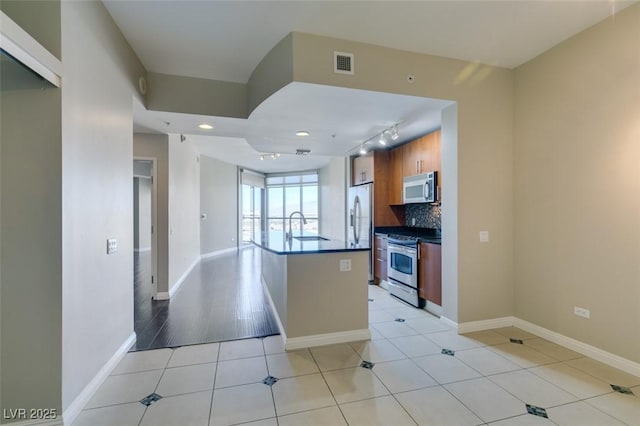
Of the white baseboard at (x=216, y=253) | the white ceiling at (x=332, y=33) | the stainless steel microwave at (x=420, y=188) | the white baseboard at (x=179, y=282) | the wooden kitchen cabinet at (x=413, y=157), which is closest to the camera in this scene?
the white ceiling at (x=332, y=33)

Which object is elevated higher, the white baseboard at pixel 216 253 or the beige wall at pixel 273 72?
the beige wall at pixel 273 72

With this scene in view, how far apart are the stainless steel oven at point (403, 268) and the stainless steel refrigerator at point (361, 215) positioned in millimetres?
601

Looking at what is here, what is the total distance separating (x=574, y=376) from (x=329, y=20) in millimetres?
3403

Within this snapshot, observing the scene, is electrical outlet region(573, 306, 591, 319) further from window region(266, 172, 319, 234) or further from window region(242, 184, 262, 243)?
window region(242, 184, 262, 243)

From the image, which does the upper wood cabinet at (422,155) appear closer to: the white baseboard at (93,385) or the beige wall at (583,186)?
the beige wall at (583,186)

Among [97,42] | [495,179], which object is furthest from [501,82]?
[97,42]

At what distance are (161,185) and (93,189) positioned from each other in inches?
89.6

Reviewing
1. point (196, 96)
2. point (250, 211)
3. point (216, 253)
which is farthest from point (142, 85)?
point (250, 211)

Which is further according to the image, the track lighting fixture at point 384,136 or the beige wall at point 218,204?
the beige wall at point 218,204

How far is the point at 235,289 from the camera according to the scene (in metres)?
4.67

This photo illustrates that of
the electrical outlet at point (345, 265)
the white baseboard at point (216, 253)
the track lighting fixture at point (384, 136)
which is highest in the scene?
the track lighting fixture at point (384, 136)

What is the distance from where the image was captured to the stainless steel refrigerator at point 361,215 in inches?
196

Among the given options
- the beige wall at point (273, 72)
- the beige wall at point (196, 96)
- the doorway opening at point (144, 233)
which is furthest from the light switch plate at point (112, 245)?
the doorway opening at point (144, 233)

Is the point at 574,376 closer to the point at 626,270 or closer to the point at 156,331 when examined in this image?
the point at 626,270
